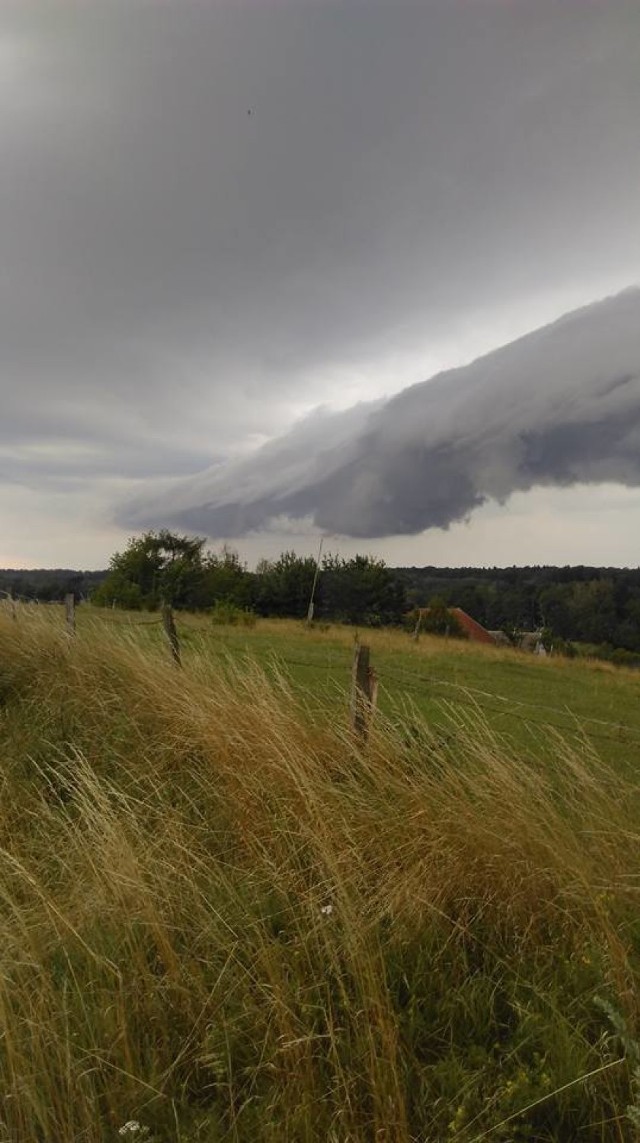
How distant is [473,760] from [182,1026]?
7.23ft

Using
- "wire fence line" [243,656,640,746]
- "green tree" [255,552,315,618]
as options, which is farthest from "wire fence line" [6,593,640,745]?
"green tree" [255,552,315,618]

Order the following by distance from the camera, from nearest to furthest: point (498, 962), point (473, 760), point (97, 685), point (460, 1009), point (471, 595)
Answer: point (460, 1009) → point (498, 962) → point (473, 760) → point (97, 685) → point (471, 595)

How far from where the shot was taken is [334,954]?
261cm

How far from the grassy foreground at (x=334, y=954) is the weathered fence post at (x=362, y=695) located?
12 cm

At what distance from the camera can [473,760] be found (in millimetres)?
4129

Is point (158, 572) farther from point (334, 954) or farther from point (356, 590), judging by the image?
point (334, 954)

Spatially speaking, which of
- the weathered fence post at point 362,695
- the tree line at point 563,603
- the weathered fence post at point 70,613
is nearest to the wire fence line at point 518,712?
the weathered fence post at point 362,695

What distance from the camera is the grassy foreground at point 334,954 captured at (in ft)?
7.14

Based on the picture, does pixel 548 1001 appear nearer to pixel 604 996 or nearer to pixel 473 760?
pixel 604 996

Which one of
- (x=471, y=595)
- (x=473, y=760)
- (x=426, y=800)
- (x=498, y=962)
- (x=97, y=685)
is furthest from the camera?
(x=471, y=595)

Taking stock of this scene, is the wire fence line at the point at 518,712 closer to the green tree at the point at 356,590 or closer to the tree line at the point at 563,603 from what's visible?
the green tree at the point at 356,590

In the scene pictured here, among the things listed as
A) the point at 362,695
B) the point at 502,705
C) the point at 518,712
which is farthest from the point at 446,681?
the point at 362,695

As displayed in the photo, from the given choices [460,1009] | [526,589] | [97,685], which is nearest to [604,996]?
[460,1009]

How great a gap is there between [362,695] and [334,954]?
7.13 ft
